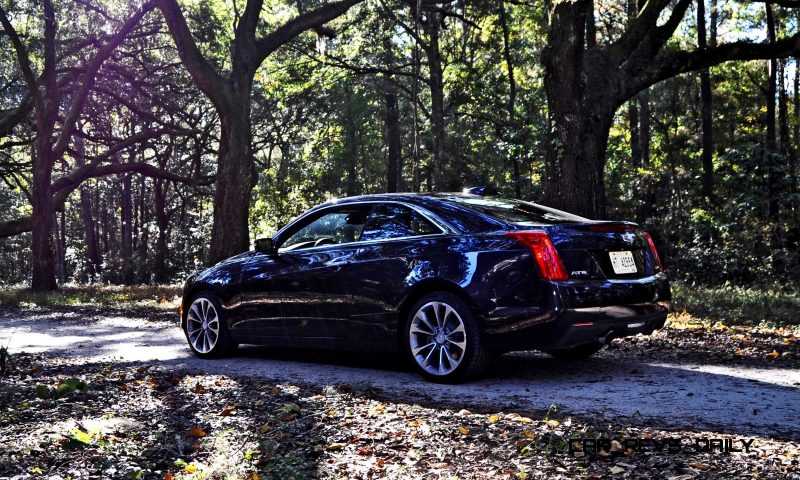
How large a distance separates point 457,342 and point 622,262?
4.93ft

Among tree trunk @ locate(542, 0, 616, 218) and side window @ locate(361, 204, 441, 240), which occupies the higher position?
tree trunk @ locate(542, 0, 616, 218)

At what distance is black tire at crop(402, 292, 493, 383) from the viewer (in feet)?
20.1

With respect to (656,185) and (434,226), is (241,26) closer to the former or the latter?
(434,226)

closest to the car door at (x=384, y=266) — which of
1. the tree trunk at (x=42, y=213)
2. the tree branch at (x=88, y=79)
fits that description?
the tree branch at (x=88, y=79)

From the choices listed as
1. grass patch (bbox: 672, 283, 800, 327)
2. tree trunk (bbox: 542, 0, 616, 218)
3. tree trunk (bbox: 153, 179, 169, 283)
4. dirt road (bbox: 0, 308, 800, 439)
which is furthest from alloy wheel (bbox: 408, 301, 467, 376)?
tree trunk (bbox: 153, 179, 169, 283)

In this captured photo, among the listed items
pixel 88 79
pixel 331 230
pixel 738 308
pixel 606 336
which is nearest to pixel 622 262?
pixel 606 336

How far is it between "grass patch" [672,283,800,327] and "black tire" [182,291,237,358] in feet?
20.4

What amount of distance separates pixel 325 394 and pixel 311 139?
3164 centimetres

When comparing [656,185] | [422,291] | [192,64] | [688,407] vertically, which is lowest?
[688,407]

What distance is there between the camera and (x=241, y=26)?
52.4 feet

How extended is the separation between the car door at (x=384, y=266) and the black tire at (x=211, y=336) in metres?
1.80

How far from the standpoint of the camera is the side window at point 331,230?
726 cm

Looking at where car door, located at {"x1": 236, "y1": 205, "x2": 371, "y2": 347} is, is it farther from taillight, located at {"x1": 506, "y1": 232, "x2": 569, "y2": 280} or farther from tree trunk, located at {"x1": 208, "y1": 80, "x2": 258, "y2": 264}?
tree trunk, located at {"x1": 208, "y1": 80, "x2": 258, "y2": 264}

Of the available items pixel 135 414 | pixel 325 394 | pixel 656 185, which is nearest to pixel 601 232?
pixel 325 394
